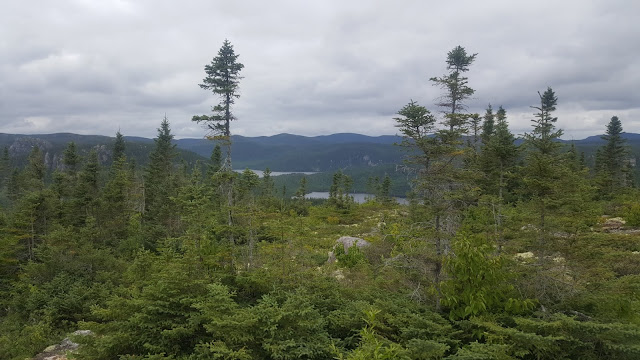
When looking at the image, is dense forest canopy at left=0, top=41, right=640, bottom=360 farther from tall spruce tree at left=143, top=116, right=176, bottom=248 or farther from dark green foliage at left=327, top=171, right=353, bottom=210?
dark green foliage at left=327, top=171, right=353, bottom=210

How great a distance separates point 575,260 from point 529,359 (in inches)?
115

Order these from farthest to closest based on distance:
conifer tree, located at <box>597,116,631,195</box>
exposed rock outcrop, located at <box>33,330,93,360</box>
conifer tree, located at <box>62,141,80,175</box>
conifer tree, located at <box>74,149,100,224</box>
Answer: conifer tree, located at <box>597,116,631,195</box> → conifer tree, located at <box>62,141,80,175</box> → conifer tree, located at <box>74,149,100,224</box> → exposed rock outcrop, located at <box>33,330,93,360</box>

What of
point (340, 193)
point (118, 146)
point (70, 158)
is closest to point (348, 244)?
point (340, 193)

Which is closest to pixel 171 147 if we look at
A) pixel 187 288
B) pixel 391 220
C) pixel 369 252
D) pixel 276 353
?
pixel 391 220

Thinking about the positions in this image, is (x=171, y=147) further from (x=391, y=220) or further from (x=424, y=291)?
(x=424, y=291)

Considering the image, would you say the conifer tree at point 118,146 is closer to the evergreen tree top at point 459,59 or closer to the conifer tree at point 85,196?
the conifer tree at point 85,196

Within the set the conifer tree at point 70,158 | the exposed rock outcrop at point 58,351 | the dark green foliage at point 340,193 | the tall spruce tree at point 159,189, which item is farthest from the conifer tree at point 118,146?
the exposed rock outcrop at point 58,351

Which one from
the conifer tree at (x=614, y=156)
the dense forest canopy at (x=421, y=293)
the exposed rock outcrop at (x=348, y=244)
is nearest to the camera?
the dense forest canopy at (x=421, y=293)

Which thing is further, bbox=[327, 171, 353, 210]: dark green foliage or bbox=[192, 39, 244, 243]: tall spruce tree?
bbox=[327, 171, 353, 210]: dark green foliage

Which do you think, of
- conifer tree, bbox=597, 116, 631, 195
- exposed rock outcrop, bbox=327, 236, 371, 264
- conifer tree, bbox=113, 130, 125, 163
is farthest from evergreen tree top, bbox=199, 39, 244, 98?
conifer tree, bbox=597, 116, 631, 195

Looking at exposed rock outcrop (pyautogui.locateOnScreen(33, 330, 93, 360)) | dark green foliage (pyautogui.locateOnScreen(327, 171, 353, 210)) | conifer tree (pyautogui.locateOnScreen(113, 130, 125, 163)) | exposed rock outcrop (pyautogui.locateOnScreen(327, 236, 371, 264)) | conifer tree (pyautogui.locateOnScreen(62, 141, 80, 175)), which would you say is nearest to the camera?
exposed rock outcrop (pyautogui.locateOnScreen(33, 330, 93, 360))

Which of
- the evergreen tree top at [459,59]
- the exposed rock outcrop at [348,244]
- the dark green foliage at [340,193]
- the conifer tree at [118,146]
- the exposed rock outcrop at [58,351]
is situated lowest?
the exposed rock outcrop at [58,351]

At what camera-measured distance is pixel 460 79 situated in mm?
24562

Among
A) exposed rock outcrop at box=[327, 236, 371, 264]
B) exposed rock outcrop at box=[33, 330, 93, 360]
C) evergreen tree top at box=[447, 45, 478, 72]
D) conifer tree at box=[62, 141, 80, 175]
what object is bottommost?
exposed rock outcrop at box=[33, 330, 93, 360]
